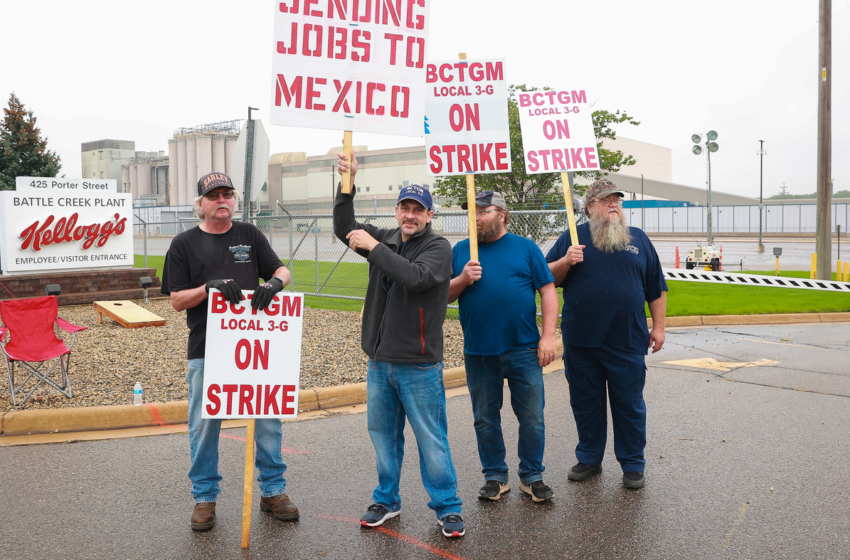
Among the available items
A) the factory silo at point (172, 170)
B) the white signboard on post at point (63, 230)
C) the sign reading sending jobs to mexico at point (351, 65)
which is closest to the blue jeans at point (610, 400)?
the sign reading sending jobs to mexico at point (351, 65)

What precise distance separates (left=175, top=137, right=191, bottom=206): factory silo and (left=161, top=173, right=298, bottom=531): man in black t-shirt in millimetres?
93562

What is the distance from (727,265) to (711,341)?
17209mm

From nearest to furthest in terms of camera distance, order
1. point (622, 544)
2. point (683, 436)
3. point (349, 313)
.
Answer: point (622, 544)
point (683, 436)
point (349, 313)

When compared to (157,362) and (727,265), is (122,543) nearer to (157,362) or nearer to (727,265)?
(157,362)

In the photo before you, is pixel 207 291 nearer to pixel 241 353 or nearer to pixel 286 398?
pixel 241 353

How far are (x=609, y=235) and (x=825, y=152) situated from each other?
15516 mm

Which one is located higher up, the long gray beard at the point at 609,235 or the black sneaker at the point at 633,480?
the long gray beard at the point at 609,235

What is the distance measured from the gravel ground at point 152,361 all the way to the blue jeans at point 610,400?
3.36 metres

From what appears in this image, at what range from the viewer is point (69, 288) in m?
14.8

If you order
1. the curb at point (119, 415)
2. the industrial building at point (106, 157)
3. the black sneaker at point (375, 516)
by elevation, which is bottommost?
the black sneaker at point (375, 516)

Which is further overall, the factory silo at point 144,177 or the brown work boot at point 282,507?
the factory silo at point 144,177

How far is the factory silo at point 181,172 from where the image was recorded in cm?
9279

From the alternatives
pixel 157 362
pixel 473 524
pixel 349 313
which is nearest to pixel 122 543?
pixel 473 524

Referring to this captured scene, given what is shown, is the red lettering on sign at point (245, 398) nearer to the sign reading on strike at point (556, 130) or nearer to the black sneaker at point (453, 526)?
the black sneaker at point (453, 526)
